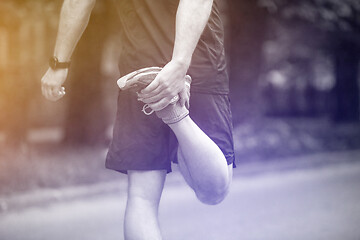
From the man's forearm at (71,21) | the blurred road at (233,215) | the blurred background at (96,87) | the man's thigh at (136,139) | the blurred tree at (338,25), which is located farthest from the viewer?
the blurred tree at (338,25)

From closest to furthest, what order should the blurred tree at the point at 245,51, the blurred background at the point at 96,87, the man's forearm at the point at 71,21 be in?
1. the man's forearm at the point at 71,21
2. the blurred background at the point at 96,87
3. the blurred tree at the point at 245,51

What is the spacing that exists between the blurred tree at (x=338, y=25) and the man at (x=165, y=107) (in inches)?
183

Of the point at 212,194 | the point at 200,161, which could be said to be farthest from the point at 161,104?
the point at 212,194

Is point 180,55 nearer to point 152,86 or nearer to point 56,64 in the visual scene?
point 152,86

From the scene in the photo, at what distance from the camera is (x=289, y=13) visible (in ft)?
23.2

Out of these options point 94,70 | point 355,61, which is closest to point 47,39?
point 94,70

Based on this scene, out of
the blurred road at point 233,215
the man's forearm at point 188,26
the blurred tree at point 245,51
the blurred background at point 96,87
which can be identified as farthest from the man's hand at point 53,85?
the blurred tree at point 245,51

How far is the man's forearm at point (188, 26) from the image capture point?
1.77m

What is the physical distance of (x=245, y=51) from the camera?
243 inches

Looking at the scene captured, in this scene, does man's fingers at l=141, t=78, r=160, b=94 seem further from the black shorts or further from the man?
the black shorts

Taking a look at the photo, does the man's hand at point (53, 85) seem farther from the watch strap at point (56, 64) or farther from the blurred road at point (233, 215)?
the blurred road at point (233, 215)

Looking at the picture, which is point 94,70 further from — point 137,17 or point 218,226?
point 137,17

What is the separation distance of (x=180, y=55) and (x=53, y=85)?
1.95 feet

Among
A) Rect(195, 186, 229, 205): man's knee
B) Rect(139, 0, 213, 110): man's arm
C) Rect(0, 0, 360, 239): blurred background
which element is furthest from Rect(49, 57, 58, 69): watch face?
Rect(0, 0, 360, 239): blurred background
